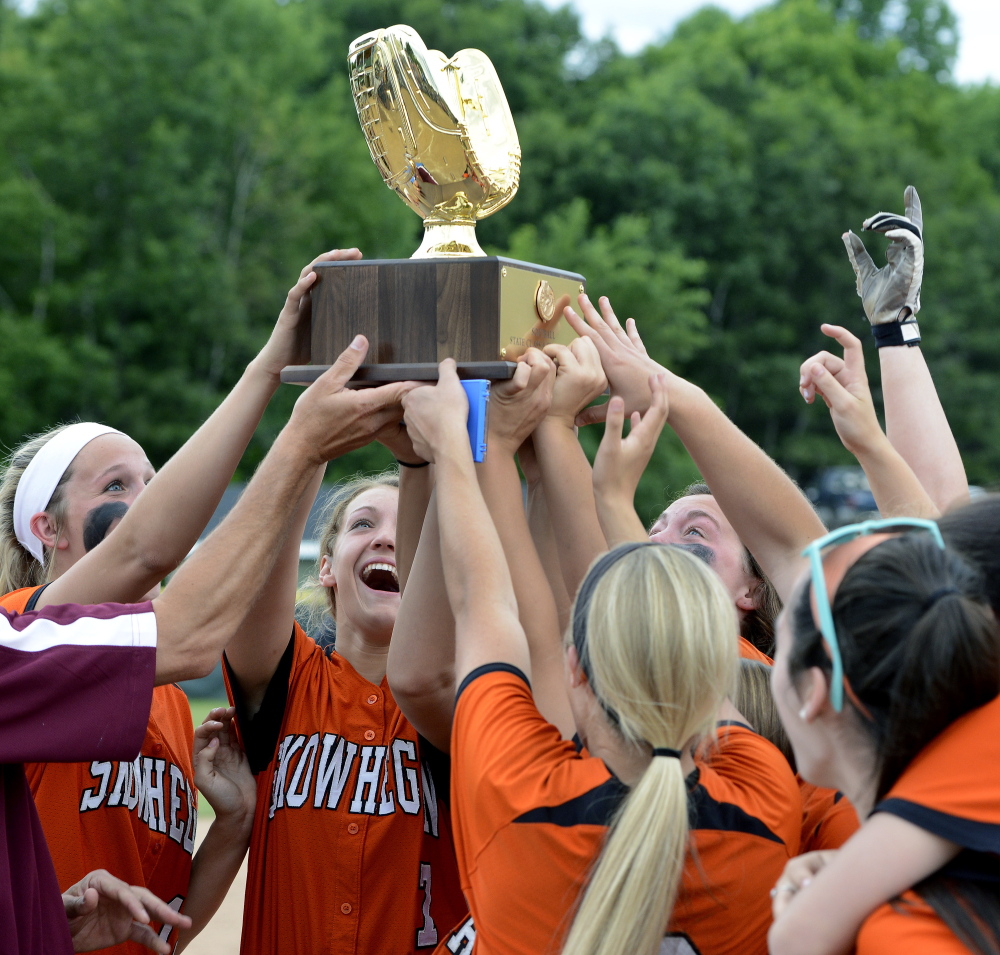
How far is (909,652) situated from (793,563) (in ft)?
3.22

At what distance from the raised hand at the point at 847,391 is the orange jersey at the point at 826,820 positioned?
868 millimetres

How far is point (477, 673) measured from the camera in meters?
2.14

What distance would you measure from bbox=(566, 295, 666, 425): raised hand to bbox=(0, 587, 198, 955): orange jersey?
1.44 meters

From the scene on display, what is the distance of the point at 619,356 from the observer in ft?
9.18

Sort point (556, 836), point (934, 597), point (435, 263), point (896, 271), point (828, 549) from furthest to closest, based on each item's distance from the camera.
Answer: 1. point (896, 271)
2. point (435, 263)
3. point (556, 836)
4. point (828, 549)
5. point (934, 597)

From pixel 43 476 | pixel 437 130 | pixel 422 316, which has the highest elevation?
pixel 437 130

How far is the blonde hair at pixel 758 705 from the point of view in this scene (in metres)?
2.65

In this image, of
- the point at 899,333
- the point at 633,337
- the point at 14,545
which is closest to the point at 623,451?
the point at 633,337

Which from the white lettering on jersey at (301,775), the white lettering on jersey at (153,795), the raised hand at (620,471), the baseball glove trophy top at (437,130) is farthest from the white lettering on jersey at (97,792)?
the baseball glove trophy top at (437,130)

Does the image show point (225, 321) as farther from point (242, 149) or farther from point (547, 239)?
point (547, 239)

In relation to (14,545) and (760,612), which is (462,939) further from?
(14,545)

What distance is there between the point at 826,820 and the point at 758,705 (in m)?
0.33

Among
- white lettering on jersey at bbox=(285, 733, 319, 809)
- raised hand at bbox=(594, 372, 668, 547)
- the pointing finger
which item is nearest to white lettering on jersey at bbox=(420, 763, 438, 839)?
white lettering on jersey at bbox=(285, 733, 319, 809)

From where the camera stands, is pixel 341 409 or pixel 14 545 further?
pixel 14 545
